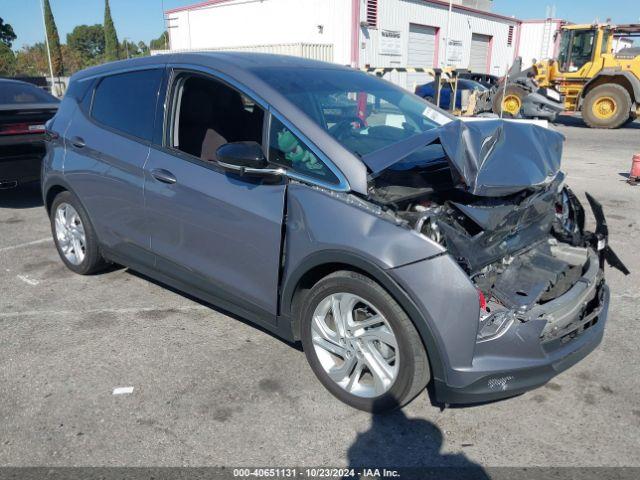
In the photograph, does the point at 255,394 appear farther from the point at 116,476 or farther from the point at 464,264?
the point at 464,264

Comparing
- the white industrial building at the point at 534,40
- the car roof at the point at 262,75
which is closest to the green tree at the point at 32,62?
the white industrial building at the point at 534,40

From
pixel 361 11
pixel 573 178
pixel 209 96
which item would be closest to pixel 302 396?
pixel 209 96

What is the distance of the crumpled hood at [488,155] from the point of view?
2896 mm

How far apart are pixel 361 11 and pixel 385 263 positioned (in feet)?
82.1

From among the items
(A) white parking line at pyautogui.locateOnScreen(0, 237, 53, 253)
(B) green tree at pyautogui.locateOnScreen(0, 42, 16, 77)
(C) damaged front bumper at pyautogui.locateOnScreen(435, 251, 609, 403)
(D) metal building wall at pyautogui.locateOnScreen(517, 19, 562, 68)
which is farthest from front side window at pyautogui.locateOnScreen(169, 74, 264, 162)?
(B) green tree at pyautogui.locateOnScreen(0, 42, 16, 77)

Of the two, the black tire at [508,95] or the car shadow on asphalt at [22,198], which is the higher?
the black tire at [508,95]

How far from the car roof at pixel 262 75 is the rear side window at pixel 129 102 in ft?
0.27

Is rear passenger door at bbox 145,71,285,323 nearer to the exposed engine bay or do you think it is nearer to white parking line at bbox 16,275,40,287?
the exposed engine bay

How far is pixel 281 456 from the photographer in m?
2.59

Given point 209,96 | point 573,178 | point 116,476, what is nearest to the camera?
point 116,476

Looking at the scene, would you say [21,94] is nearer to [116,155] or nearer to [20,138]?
[20,138]

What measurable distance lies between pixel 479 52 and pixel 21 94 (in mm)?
32905

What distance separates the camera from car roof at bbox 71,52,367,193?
2826mm

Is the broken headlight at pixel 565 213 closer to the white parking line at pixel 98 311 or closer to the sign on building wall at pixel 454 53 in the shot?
the white parking line at pixel 98 311
